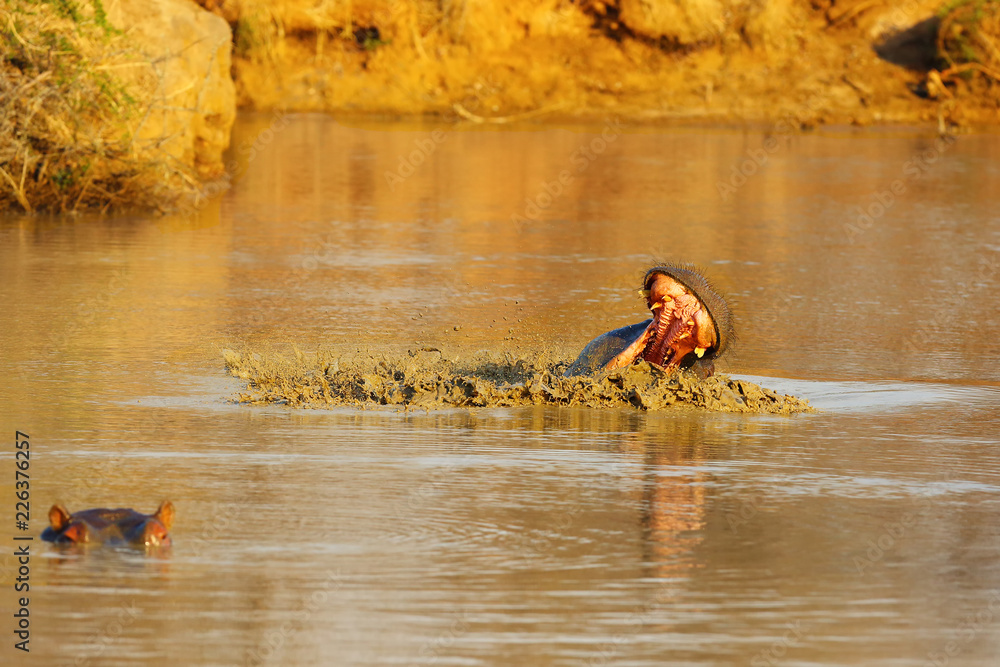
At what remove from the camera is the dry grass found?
18.0 m

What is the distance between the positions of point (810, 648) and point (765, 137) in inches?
1059

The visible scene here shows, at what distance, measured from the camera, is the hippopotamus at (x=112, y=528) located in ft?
20.6

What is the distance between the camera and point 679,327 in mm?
9742

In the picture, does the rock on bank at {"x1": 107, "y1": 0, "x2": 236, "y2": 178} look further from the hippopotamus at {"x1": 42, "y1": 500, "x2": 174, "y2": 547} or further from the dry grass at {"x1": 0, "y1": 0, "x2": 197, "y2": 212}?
the hippopotamus at {"x1": 42, "y1": 500, "x2": 174, "y2": 547}

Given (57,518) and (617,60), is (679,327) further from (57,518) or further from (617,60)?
(617,60)

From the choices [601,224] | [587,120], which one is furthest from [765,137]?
[601,224]

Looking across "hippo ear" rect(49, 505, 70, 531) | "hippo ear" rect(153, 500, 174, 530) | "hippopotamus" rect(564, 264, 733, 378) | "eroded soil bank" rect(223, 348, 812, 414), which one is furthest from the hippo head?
"hippo ear" rect(49, 505, 70, 531)

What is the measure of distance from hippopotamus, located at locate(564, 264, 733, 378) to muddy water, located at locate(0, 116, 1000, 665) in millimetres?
450

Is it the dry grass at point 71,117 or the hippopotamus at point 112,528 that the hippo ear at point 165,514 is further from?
the dry grass at point 71,117

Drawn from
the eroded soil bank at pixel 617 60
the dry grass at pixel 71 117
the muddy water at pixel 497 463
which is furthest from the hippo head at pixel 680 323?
the eroded soil bank at pixel 617 60

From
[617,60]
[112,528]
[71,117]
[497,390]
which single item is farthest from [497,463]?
[617,60]

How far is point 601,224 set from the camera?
1925 cm

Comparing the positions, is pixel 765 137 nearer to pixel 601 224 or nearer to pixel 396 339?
pixel 601 224

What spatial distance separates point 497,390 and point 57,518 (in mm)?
3720
